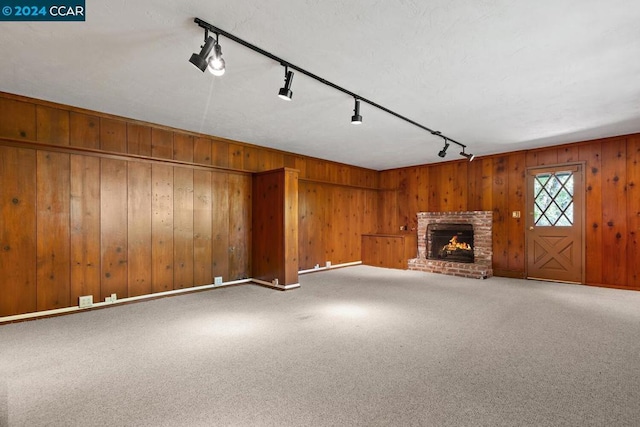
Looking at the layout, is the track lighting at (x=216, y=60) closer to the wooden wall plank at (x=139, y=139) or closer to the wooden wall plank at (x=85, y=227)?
the wooden wall plank at (x=139, y=139)

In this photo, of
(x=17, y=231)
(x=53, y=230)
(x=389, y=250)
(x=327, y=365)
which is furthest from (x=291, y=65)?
(x=389, y=250)

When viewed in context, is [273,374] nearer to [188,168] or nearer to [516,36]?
[516,36]

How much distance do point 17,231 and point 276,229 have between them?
3138 millimetres

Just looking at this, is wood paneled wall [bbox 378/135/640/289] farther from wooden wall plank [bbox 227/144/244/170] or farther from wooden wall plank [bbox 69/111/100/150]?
wooden wall plank [bbox 69/111/100/150]

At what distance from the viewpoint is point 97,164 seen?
12.9ft

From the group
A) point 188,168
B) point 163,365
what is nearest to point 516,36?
point 163,365

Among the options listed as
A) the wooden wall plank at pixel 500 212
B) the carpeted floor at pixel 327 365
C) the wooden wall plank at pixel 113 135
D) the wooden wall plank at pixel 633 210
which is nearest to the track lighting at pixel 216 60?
the carpeted floor at pixel 327 365

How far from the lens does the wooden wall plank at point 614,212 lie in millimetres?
5004

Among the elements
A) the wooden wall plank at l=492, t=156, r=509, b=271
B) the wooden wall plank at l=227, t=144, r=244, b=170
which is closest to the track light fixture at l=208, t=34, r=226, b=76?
the wooden wall plank at l=227, t=144, r=244, b=170

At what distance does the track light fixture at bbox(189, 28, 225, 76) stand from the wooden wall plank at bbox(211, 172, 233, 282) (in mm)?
3124

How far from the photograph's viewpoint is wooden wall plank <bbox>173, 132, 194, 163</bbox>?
454 centimetres

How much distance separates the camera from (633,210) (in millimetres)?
4926

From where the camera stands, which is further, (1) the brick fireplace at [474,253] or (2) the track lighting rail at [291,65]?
(1) the brick fireplace at [474,253]

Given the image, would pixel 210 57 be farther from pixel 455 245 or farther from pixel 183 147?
pixel 455 245
